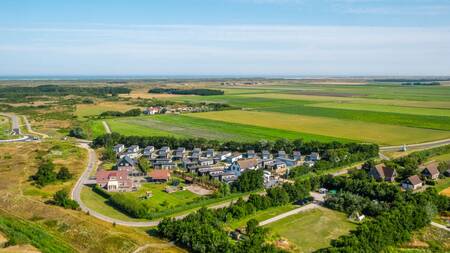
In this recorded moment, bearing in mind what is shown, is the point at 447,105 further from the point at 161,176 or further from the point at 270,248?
the point at 270,248

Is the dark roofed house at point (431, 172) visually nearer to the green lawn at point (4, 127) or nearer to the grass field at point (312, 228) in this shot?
the grass field at point (312, 228)

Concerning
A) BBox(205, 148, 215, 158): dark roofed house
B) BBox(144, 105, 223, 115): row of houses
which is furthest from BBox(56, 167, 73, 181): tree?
BBox(144, 105, 223, 115): row of houses

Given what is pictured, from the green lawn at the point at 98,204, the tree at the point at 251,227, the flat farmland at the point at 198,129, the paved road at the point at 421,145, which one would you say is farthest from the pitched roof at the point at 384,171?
the green lawn at the point at 98,204

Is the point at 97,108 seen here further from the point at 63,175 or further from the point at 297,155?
the point at 297,155

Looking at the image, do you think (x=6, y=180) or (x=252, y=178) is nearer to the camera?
(x=252, y=178)

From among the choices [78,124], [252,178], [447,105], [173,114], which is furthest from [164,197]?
[447,105]

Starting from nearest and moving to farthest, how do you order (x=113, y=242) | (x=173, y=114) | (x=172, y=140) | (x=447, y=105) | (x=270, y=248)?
(x=270, y=248) < (x=113, y=242) < (x=172, y=140) < (x=173, y=114) < (x=447, y=105)

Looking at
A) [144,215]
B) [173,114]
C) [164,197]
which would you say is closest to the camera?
[144,215]
